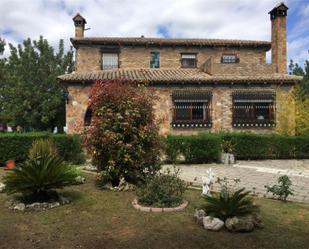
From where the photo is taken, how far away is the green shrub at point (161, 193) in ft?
22.9

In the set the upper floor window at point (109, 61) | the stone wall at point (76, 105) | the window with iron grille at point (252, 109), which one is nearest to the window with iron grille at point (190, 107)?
the window with iron grille at point (252, 109)

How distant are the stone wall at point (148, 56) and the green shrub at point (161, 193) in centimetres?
1641

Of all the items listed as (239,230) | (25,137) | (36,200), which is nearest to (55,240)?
(36,200)

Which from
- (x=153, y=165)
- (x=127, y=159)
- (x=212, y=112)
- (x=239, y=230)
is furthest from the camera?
(x=212, y=112)

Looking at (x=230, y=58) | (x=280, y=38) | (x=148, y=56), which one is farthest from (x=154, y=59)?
(x=280, y=38)

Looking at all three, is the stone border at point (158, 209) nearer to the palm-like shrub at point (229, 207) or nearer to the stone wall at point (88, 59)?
the palm-like shrub at point (229, 207)

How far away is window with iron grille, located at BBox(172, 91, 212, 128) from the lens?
780 inches

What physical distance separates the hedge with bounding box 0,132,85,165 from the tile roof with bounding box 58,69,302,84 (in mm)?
5524

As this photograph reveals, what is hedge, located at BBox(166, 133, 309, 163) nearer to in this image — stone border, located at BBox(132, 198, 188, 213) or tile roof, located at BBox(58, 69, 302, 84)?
tile roof, located at BBox(58, 69, 302, 84)

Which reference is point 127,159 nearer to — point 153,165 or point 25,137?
point 153,165

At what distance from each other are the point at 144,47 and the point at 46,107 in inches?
460

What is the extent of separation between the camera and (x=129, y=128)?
28.8 feet

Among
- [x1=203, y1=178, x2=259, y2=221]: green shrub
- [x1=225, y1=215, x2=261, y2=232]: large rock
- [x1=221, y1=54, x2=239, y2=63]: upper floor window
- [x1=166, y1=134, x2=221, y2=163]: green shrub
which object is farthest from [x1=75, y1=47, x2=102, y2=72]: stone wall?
[x1=225, y1=215, x2=261, y2=232]: large rock

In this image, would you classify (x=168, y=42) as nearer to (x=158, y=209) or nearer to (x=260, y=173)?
(x=260, y=173)
